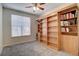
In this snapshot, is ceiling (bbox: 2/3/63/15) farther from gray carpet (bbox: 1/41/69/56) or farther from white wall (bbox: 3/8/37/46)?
gray carpet (bbox: 1/41/69/56)

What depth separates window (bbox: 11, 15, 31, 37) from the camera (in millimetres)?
2010

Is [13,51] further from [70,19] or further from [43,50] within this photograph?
[70,19]

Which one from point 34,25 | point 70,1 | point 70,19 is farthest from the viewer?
point 70,19

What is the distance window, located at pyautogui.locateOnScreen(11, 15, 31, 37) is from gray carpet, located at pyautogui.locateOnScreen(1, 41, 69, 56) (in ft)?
1.00

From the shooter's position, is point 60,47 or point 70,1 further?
point 60,47

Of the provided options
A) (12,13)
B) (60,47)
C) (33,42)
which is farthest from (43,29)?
(12,13)

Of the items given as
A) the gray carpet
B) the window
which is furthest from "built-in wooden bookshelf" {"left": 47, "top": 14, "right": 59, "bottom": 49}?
the window

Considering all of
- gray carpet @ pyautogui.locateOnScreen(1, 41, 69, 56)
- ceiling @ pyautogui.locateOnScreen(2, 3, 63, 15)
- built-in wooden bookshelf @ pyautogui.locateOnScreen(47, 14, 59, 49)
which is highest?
ceiling @ pyautogui.locateOnScreen(2, 3, 63, 15)

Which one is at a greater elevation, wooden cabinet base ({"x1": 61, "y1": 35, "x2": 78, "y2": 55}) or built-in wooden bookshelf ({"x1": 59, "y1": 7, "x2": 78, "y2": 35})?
built-in wooden bookshelf ({"x1": 59, "y1": 7, "x2": 78, "y2": 35})

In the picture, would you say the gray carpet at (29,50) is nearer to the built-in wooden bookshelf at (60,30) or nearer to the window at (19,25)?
the built-in wooden bookshelf at (60,30)

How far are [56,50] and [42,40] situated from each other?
0.44 meters

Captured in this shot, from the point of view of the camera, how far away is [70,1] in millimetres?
1870

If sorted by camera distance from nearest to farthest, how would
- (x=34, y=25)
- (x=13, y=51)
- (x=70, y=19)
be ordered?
(x=13, y=51), (x=34, y=25), (x=70, y=19)

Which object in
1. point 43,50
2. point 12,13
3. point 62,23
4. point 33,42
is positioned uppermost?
point 12,13
